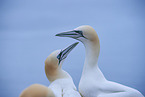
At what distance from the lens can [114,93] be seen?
3.06 meters

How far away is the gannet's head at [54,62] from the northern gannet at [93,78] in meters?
0.46

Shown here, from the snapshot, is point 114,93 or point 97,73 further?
point 97,73

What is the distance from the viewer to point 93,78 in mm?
3270

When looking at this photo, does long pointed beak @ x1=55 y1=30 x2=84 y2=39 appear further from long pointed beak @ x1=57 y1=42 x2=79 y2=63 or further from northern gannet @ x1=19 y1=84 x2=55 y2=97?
northern gannet @ x1=19 y1=84 x2=55 y2=97

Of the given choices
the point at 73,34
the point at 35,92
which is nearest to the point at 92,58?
the point at 73,34

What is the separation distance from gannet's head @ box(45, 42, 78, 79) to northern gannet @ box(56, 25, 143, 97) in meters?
A: 0.46

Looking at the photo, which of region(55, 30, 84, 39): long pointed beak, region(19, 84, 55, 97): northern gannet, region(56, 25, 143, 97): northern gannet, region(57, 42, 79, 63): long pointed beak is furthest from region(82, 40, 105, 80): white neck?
region(19, 84, 55, 97): northern gannet

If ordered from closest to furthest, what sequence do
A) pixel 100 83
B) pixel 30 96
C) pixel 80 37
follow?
pixel 30 96 → pixel 100 83 → pixel 80 37

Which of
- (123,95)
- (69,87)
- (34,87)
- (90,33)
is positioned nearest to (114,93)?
(123,95)

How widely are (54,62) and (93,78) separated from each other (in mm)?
854

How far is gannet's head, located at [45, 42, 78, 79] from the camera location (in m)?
3.75

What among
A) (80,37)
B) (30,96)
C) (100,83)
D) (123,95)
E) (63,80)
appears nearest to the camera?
(30,96)

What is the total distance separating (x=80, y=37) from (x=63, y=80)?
859 mm

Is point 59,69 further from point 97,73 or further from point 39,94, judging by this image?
Answer: point 39,94
